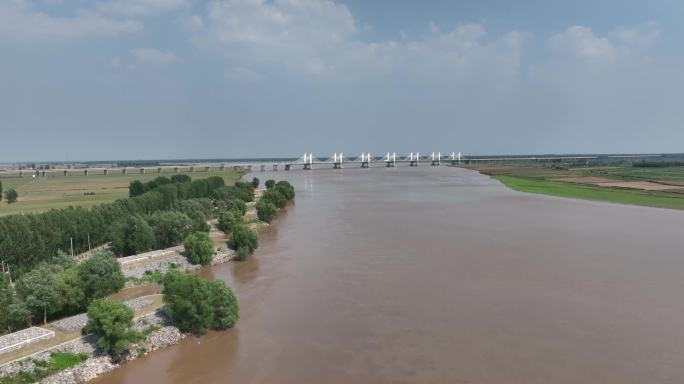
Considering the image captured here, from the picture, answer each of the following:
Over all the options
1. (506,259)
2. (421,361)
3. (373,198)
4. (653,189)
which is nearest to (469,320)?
(421,361)

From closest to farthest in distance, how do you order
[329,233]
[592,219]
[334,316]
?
1. [334,316]
2. [329,233]
3. [592,219]

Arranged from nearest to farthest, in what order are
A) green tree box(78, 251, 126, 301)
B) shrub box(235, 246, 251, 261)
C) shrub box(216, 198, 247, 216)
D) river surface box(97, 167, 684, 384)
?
river surface box(97, 167, 684, 384)
green tree box(78, 251, 126, 301)
shrub box(235, 246, 251, 261)
shrub box(216, 198, 247, 216)

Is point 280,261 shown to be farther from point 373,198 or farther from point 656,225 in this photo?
point 373,198

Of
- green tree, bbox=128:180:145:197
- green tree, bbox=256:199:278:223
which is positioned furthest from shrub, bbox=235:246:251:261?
green tree, bbox=128:180:145:197

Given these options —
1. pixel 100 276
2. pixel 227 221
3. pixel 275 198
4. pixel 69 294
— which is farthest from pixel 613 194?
pixel 69 294

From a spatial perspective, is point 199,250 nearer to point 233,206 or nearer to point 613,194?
point 233,206

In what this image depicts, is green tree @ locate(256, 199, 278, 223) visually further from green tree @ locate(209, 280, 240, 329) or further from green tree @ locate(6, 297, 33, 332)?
green tree @ locate(6, 297, 33, 332)
